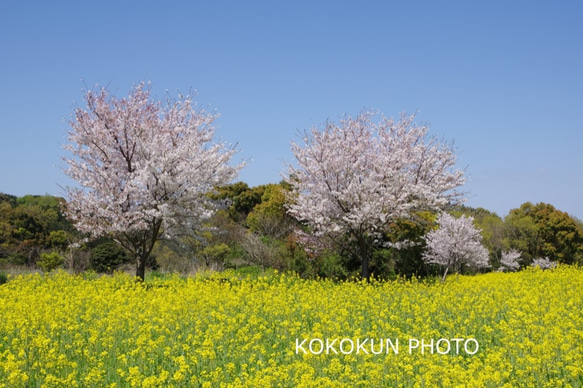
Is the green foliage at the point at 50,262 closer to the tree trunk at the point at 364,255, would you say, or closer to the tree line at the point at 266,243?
the tree line at the point at 266,243

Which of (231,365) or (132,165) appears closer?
(231,365)

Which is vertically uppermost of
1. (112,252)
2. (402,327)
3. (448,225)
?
(448,225)

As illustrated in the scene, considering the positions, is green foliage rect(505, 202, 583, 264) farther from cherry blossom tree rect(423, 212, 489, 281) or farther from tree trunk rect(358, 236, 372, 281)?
tree trunk rect(358, 236, 372, 281)

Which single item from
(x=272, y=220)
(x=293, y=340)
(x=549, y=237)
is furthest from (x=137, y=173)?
(x=549, y=237)

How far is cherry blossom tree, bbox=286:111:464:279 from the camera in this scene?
1930cm

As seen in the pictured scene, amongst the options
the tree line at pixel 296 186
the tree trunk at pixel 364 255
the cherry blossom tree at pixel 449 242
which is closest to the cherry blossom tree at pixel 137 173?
the tree line at pixel 296 186

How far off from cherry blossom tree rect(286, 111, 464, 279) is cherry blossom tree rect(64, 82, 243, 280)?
3293 millimetres

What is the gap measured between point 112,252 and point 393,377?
24086mm

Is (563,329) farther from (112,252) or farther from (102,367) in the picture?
(112,252)

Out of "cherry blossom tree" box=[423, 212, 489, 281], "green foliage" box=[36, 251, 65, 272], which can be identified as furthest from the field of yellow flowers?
"green foliage" box=[36, 251, 65, 272]

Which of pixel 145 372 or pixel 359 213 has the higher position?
pixel 359 213

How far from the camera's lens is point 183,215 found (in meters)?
18.5

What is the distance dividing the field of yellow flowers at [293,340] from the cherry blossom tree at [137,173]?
12.4 feet

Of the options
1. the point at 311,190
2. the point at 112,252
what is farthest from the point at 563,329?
the point at 112,252
